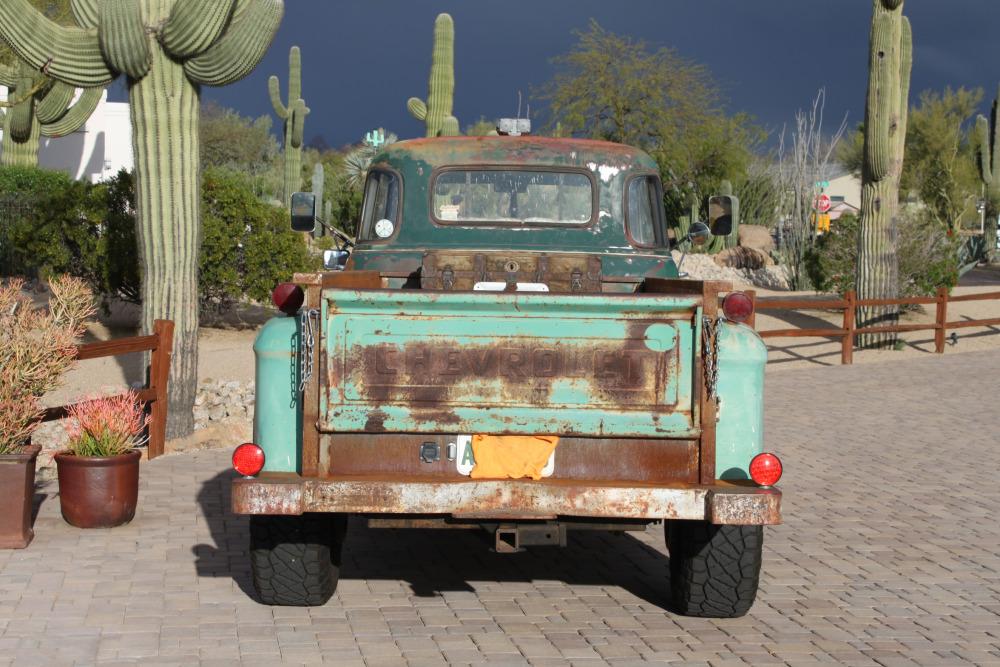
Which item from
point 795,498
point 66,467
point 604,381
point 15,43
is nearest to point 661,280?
point 604,381

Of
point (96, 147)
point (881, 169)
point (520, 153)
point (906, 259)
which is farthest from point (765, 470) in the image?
point (96, 147)

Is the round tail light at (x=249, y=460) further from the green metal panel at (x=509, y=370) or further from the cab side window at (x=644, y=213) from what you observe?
the cab side window at (x=644, y=213)

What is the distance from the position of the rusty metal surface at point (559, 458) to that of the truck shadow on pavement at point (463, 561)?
105 cm

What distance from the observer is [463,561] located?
7.17 metres

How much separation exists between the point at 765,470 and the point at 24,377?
14.5ft

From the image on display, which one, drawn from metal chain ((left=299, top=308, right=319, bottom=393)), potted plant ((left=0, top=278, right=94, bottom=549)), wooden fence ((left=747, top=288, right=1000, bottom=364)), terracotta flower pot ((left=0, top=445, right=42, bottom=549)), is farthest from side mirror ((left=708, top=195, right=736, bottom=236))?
wooden fence ((left=747, top=288, right=1000, bottom=364))

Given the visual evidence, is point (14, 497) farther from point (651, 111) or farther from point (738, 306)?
point (651, 111)

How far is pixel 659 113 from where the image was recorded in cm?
3694

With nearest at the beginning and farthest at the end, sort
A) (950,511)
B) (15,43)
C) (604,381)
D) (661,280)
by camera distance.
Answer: (604,381), (661,280), (950,511), (15,43)

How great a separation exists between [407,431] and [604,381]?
826 mm

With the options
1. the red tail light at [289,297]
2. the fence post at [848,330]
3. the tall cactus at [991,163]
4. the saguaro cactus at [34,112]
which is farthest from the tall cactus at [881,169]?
the tall cactus at [991,163]

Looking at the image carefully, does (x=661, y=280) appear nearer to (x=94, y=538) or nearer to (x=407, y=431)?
(x=407, y=431)

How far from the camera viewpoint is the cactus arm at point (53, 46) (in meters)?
10.9

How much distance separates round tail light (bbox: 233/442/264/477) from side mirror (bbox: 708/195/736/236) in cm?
315
